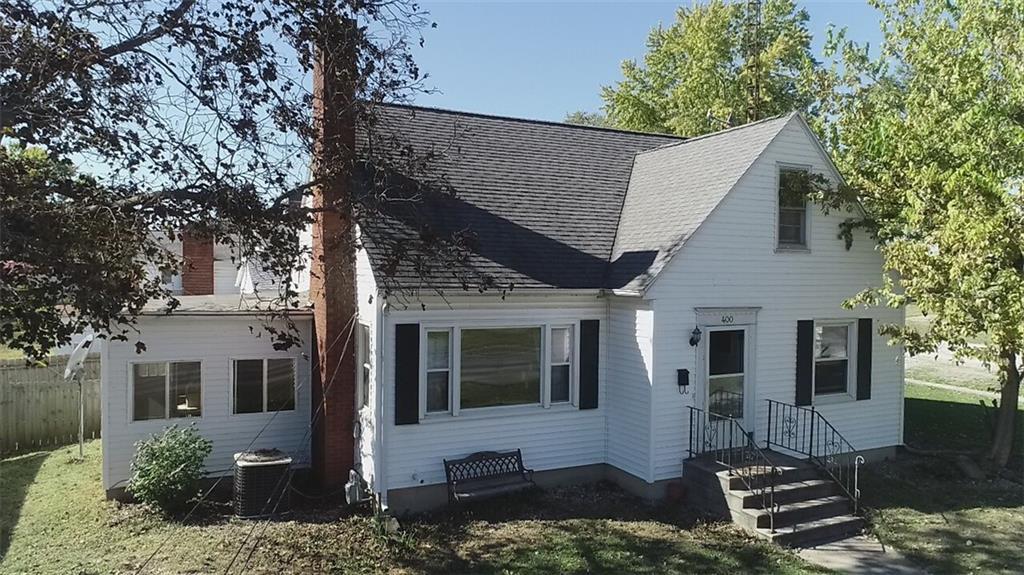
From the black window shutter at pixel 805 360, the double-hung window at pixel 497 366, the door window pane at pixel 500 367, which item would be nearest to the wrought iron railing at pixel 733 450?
the black window shutter at pixel 805 360

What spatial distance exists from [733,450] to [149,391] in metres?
10.0

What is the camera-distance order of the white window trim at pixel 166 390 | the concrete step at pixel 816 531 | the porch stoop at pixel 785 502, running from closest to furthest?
the concrete step at pixel 816 531 → the porch stoop at pixel 785 502 → the white window trim at pixel 166 390

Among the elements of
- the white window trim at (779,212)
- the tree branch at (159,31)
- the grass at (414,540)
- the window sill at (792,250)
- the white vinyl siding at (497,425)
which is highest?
the tree branch at (159,31)

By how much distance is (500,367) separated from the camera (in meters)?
11.3

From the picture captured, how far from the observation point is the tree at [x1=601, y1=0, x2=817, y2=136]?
28844 millimetres

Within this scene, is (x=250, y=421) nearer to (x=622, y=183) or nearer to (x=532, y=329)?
(x=532, y=329)

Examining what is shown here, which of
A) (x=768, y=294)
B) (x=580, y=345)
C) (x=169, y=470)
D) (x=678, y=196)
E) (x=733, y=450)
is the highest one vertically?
(x=678, y=196)

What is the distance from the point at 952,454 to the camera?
12945 millimetres

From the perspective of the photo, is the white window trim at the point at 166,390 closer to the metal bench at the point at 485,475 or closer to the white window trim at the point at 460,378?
the white window trim at the point at 460,378

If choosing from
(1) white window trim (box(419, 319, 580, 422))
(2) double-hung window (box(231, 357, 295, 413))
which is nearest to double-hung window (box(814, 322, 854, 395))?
(1) white window trim (box(419, 319, 580, 422))

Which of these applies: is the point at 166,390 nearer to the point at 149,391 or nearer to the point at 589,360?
the point at 149,391

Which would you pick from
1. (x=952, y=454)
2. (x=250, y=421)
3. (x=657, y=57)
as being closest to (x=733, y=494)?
(x=952, y=454)

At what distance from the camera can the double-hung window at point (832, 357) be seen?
499 inches

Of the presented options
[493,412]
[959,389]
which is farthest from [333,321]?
[959,389]
